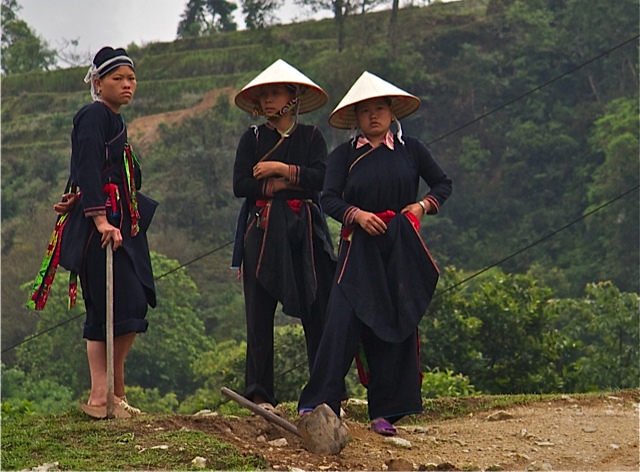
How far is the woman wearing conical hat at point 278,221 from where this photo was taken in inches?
245

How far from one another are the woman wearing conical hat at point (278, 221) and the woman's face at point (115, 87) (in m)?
0.69

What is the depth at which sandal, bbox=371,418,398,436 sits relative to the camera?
5.80 m

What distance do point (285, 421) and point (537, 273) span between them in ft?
116

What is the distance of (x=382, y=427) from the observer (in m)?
5.82

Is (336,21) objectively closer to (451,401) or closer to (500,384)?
(500,384)

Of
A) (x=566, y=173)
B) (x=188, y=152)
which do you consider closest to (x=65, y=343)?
(x=188, y=152)

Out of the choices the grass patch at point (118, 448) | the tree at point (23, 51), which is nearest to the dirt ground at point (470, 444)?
the grass patch at point (118, 448)

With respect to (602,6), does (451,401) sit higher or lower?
lower

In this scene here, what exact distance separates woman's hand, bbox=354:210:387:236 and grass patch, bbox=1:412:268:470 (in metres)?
1.26

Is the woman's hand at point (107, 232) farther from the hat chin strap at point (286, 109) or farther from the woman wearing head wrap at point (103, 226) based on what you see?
the hat chin strap at point (286, 109)

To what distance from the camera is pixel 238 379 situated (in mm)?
12867

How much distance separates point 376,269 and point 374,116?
2.54 feet

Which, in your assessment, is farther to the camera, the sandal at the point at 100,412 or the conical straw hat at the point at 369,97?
the conical straw hat at the point at 369,97

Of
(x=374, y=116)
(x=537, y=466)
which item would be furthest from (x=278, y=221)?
(x=537, y=466)
